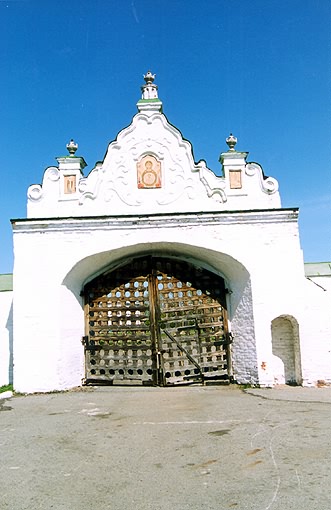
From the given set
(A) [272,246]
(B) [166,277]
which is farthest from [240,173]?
(B) [166,277]

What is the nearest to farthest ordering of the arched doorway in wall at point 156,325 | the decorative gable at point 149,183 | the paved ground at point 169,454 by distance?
the paved ground at point 169,454, the decorative gable at point 149,183, the arched doorway in wall at point 156,325

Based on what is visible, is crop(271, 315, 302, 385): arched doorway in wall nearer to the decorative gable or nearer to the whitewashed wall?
the decorative gable

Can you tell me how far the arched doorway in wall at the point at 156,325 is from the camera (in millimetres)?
9992

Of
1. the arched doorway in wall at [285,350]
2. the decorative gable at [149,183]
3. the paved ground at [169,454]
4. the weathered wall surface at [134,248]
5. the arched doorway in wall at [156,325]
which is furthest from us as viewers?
the arched doorway in wall at [156,325]

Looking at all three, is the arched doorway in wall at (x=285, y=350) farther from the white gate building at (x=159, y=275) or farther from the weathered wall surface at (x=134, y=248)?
the weathered wall surface at (x=134, y=248)

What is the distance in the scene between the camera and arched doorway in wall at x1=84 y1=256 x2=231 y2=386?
9992 millimetres

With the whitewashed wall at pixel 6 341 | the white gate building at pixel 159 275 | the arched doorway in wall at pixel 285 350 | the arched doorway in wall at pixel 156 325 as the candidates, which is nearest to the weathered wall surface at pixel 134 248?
the white gate building at pixel 159 275

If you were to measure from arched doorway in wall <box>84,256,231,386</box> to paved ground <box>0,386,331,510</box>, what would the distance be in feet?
6.11

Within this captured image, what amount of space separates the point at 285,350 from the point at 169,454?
5.45 m

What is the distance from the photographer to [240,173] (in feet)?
32.6

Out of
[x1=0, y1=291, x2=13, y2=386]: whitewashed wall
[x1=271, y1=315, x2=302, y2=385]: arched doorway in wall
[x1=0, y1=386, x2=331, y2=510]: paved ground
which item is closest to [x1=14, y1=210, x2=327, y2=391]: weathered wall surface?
[x1=271, y1=315, x2=302, y2=385]: arched doorway in wall

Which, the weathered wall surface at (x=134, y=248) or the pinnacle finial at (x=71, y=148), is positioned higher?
the pinnacle finial at (x=71, y=148)

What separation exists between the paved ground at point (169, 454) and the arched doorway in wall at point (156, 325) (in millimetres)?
1861

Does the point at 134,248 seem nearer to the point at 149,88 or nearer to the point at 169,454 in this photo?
the point at 149,88
